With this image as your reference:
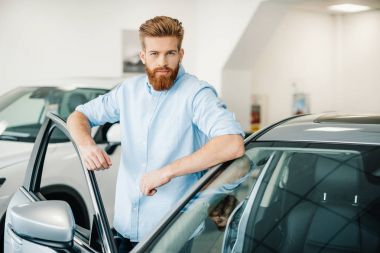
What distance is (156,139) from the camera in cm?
182

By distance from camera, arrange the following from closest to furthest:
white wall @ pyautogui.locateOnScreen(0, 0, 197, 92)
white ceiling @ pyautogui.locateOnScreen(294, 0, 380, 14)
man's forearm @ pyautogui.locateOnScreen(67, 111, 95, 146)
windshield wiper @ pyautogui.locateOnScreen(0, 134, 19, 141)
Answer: man's forearm @ pyautogui.locateOnScreen(67, 111, 95, 146) → windshield wiper @ pyautogui.locateOnScreen(0, 134, 19, 141) → white wall @ pyautogui.locateOnScreen(0, 0, 197, 92) → white ceiling @ pyautogui.locateOnScreen(294, 0, 380, 14)

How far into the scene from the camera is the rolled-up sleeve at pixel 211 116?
1619 mm

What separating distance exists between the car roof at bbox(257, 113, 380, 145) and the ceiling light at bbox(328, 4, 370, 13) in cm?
775

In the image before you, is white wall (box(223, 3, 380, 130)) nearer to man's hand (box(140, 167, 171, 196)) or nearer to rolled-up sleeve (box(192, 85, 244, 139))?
rolled-up sleeve (box(192, 85, 244, 139))

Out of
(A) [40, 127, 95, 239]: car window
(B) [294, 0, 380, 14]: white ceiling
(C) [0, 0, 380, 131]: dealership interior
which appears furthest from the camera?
(B) [294, 0, 380, 14]: white ceiling

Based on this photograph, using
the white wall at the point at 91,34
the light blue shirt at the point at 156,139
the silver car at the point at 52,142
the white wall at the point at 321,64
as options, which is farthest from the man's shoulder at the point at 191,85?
the white wall at the point at 321,64

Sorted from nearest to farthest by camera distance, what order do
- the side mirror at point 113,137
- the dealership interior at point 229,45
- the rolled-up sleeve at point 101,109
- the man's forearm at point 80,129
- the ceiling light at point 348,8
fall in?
the man's forearm at point 80,129 < the rolled-up sleeve at point 101,109 < the side mirror at point 113,137 < the dealership interior at point 229,45 < the ceiling light at point 348,8

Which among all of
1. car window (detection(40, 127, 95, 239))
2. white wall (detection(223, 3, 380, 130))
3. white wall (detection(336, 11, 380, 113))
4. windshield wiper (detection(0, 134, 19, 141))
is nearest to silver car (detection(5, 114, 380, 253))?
car window (detection(40, 127, 95, 239))

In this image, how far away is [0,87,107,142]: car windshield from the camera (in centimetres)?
372

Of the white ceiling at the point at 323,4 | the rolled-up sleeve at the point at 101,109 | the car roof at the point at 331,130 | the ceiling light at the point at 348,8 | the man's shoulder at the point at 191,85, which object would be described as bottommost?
the car roof at the point at 331,130

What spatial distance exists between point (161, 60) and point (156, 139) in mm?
281

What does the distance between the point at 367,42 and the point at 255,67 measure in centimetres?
252

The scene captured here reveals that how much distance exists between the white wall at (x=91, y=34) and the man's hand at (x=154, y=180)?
227 inches

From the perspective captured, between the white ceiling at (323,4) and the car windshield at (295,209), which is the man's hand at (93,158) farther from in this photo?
the white ceiling at (323,4)
